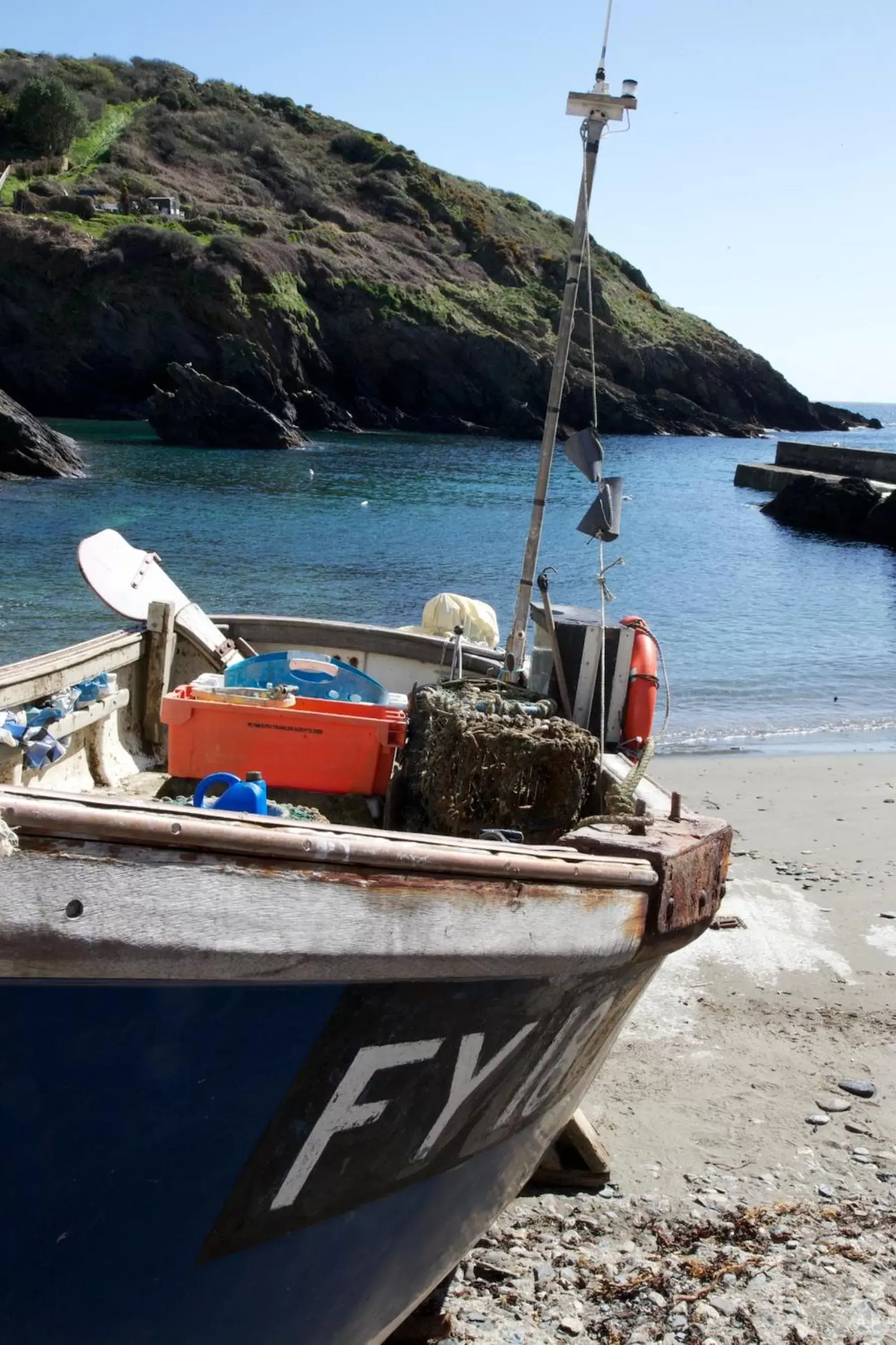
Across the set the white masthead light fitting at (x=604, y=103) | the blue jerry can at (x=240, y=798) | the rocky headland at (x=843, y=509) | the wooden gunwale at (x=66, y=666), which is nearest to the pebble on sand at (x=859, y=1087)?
the blue jerry can at (x=240, y=798)

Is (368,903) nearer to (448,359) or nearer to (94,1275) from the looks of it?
(94,1275)

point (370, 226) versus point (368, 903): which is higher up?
point (370, 226)

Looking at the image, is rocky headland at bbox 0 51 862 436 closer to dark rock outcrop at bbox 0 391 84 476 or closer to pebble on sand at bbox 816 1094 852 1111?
dark rock outcrop at bbox 0 391 84 476

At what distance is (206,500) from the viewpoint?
128 ft

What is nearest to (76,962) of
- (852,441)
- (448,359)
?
(448,359)

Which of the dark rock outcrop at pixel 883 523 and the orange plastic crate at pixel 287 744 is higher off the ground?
the dark rock outcrop at pixel 883 523

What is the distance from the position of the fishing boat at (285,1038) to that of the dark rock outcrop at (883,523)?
42056 millimetres

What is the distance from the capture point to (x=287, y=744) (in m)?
5.23

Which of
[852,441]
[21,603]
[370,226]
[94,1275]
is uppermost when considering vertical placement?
[370,226]

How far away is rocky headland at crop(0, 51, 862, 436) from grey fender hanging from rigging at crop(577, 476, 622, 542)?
58.3 metres

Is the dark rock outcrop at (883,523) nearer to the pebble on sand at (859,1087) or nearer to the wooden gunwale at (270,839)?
the pebble on sand at (859,1087)

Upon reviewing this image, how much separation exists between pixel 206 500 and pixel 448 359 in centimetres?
4464

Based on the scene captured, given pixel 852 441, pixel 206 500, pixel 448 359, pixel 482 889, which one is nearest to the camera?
pixel 482 889

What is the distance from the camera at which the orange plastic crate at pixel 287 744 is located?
522 cm
